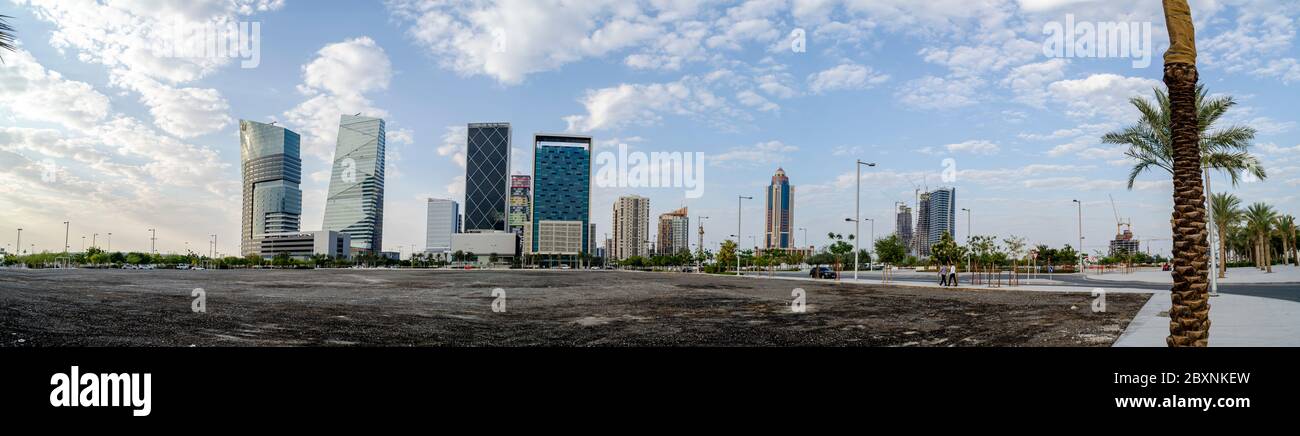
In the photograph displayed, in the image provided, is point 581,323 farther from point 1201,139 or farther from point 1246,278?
point 1246,278

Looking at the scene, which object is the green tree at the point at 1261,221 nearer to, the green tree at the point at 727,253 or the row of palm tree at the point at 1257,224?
the row of palm tree at the point at 1257,224

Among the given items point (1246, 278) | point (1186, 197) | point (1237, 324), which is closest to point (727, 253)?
point (1246, 278)

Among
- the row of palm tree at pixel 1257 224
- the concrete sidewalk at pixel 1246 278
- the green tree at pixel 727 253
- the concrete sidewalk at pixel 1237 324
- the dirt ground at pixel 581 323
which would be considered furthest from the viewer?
the green tree at pixel 727 253

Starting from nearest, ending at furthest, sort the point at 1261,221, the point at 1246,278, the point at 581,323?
the point at 581,323 → the point at 1246,278 → the point at 1261,221

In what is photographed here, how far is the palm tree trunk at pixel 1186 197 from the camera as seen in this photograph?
28.2 ft

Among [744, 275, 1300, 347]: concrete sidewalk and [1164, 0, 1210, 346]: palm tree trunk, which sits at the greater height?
[1164, 0, 1210, 346]: palm tree trunk

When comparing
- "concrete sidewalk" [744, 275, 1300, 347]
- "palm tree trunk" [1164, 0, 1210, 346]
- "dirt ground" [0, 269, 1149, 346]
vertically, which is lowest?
"dirt ground" [0, 269, 1149, 346]

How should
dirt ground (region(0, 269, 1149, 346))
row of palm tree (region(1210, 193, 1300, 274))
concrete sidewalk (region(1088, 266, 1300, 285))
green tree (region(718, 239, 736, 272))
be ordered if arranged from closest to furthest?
1. dirt ground (region(0, 269, 1149, 346))
2. concrete sidewalk (region(1088, 266, 1300, 285))
3. row of palm tree (region(1210, 193, 1300, 274))
4. green tree (region(718, 239, 736, 272))

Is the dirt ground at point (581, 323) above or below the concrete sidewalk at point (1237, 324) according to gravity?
below

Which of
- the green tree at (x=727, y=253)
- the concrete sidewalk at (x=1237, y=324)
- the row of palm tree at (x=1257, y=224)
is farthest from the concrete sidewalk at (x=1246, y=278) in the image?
the green tree at (x=727, y=253)

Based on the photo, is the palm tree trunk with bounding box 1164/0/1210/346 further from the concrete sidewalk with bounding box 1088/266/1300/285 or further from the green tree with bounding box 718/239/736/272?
the green tree with bounding box 718/239/736/272

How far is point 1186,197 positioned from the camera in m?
8.98

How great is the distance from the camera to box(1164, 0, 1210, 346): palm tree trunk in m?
8.59

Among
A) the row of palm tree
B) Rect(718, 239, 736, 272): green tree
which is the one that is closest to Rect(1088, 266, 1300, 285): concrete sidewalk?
the row of palm tree
